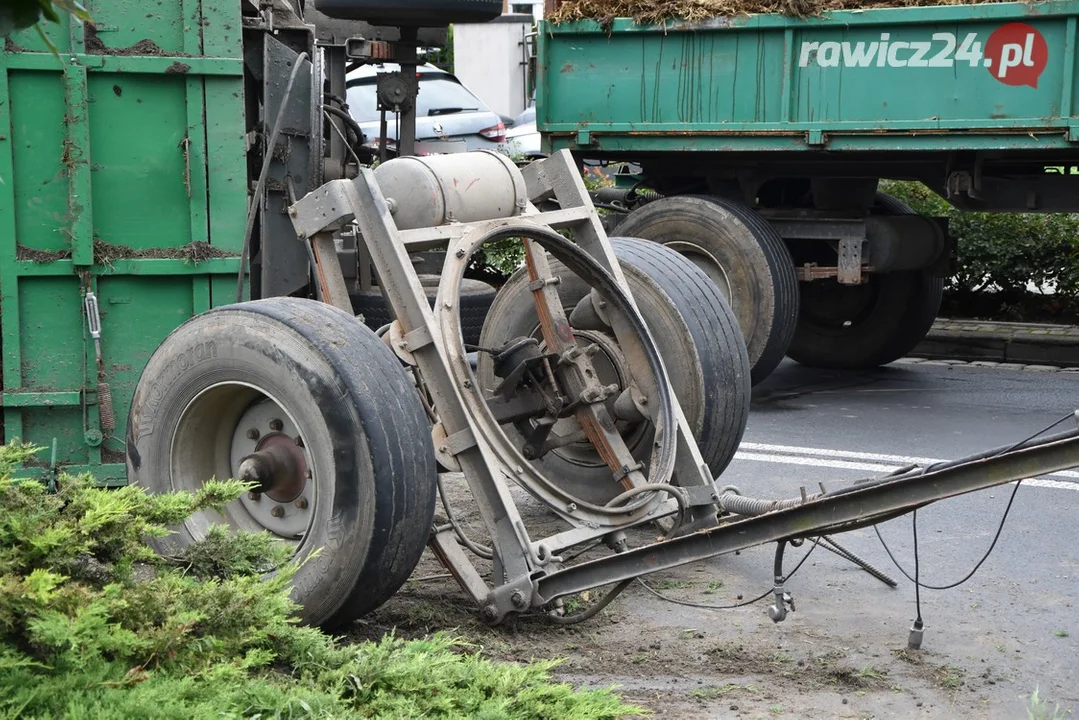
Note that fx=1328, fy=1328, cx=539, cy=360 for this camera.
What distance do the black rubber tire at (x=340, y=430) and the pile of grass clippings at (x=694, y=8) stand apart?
465cm

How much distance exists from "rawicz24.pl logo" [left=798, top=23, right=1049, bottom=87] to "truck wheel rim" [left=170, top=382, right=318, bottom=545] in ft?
15.5

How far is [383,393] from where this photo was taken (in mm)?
3734

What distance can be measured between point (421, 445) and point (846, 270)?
497cm

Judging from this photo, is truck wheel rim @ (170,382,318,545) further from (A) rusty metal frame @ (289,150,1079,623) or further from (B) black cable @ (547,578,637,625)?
(B) black cable @ (547,578,637,625)

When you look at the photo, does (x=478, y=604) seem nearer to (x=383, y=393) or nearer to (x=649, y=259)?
(x=383, y=393)

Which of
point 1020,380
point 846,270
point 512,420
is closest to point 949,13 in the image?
point 846,270

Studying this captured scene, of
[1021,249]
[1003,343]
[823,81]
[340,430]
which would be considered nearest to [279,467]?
[340,430]

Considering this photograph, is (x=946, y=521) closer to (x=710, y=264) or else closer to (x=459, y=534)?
(x=459, y=534)

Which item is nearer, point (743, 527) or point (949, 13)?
point (743, 527)

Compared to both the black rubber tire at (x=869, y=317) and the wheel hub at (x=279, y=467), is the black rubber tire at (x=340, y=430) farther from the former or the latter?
the black rubber tire at (x=869, y=317)

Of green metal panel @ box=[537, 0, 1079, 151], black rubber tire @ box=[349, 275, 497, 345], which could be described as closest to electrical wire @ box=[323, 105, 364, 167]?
black rubber tire @ box=[349, 275, 497, 345]

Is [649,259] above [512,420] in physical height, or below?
above

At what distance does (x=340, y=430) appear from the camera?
3693mm

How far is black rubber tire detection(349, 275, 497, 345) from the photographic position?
573 centimetres
